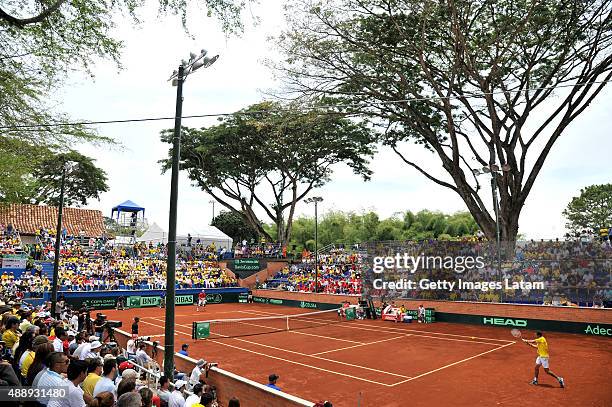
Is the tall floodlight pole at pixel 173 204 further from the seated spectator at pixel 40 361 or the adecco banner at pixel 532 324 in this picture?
the adecco banner at pixel 532 324

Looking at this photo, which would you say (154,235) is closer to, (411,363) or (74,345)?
(411,363)

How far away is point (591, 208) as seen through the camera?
71188 millimetres

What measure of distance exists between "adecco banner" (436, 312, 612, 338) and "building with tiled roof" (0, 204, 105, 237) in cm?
3986

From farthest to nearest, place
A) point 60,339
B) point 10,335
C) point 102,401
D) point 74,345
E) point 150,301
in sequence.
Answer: point 150,301
point 74,345
point 60,339
point 10,335
point 102,401

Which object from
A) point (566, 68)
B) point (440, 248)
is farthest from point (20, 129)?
point (566, 68)

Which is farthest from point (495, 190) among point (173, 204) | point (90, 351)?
point (90, 351)

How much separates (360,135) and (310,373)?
34120mm

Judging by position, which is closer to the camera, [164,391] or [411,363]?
[164,391]

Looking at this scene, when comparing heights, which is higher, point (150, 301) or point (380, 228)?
point (380, 228)

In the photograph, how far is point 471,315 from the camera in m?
28.2

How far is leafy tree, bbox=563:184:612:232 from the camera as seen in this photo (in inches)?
2714

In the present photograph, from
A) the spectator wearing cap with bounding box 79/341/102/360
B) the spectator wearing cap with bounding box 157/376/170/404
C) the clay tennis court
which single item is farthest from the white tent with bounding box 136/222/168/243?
the spectator wearing cap with bounding box 157/376/170/404

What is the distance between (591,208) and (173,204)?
76.2 m

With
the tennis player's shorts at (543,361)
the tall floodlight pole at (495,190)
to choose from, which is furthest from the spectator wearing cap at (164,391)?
the tall floodlight pole at (495,190)
